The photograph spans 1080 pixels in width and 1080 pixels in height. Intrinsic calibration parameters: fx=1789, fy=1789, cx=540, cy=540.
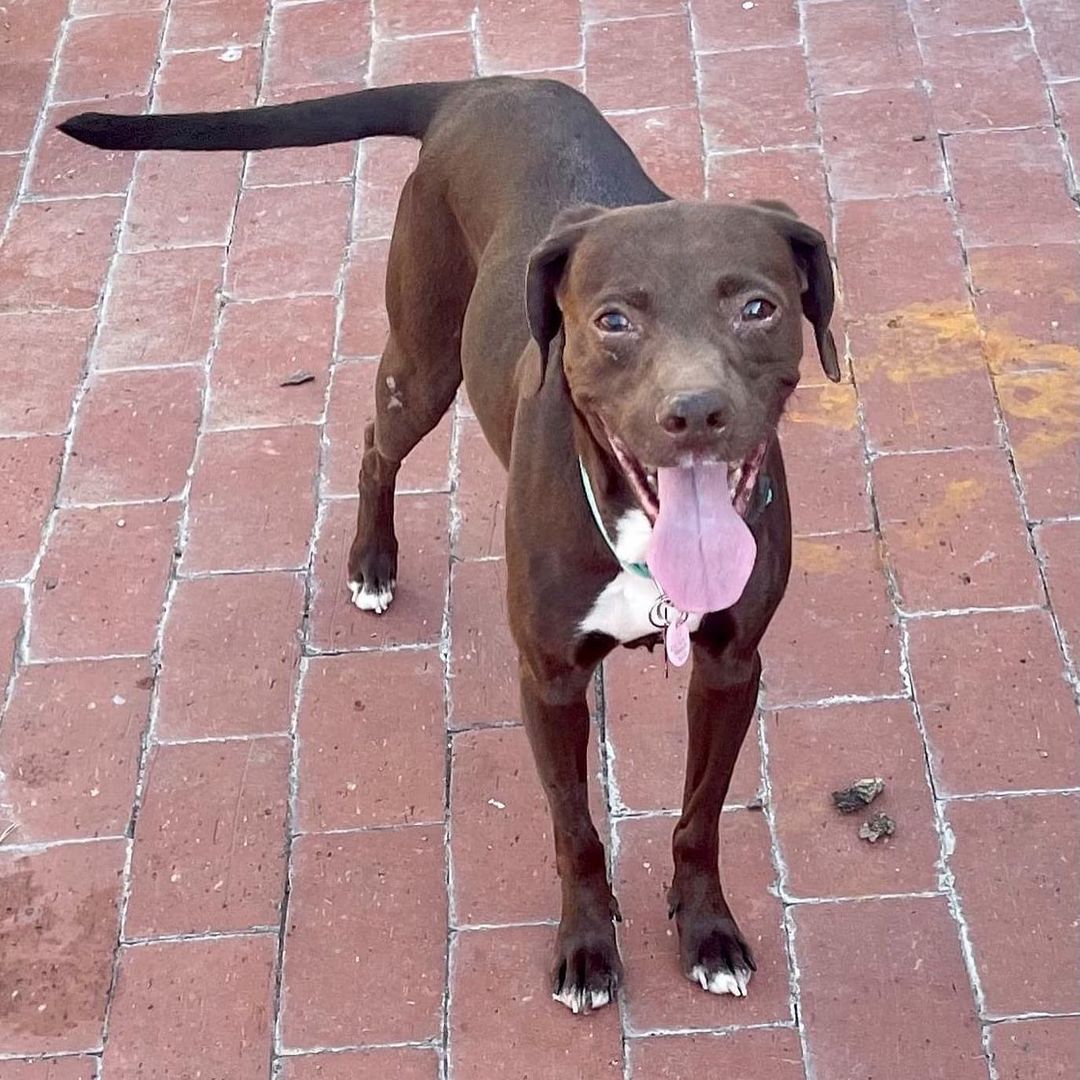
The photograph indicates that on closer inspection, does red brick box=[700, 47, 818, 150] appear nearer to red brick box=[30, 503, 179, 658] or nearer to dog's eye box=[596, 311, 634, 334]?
red brick box=[30, 503, 179, 658]

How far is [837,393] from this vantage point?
475cm

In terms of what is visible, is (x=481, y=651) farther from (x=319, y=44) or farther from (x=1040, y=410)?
(x=319, y=44)

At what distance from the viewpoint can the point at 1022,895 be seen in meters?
3.58

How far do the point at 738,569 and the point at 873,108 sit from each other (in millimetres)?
3245

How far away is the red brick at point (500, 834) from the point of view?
12.0 ft

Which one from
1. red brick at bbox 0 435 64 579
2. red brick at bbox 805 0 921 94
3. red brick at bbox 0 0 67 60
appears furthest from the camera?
red brick at bbox 0 0 67 60

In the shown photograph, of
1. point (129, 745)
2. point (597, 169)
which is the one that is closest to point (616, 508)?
point (597, 169)

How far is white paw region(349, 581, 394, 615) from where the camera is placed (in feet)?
14.1

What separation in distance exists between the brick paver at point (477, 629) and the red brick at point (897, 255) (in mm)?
13

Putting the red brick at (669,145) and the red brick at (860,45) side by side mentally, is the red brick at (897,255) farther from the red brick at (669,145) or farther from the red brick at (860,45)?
the red brick at (860,45)

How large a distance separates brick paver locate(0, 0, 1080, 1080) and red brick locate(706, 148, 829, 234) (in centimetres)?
1

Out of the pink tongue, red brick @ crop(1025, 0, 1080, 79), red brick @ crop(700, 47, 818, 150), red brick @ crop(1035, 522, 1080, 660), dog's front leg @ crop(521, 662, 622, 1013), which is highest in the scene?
the pink tongue

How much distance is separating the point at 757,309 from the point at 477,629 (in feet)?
5.31

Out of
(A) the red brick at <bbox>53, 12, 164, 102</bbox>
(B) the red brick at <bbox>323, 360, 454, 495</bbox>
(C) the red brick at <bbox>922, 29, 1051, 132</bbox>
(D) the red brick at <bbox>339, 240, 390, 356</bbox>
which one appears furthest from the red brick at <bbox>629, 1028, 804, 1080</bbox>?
(A) the red brick at <bbox>53, 12, 164, 102</bbox>
